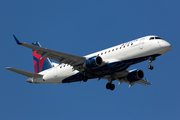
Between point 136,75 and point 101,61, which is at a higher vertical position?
point 136,75

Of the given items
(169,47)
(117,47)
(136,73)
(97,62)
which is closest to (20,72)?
(97,62)

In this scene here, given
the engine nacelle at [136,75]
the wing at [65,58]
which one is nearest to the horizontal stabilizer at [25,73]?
the wing at [65,58]

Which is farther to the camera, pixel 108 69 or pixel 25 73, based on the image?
pixel 25 73

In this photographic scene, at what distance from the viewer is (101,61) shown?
35438 millimetres

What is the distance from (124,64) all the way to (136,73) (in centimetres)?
648

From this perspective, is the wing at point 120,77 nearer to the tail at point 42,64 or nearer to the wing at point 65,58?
the wing at point 65,58

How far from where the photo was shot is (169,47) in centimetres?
3388

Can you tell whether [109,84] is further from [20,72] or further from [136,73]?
[20,72]

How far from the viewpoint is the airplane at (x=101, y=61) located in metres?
34.1

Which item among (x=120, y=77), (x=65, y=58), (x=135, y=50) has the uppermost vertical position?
(x=120, y=77)

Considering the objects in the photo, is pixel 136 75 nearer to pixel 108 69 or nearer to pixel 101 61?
pixel 108 69

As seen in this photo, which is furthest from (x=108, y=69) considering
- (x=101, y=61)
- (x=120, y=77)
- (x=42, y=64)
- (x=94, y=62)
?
(x=42, y=64)

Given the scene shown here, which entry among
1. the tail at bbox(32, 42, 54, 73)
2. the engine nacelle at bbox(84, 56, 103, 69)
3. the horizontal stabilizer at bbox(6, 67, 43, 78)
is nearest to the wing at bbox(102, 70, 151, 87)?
the engine nacelle at bbox(84, 56, 103, 69)

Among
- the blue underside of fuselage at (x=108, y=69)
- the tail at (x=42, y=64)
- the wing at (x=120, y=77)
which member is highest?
the tail at (x=42, y=64)
